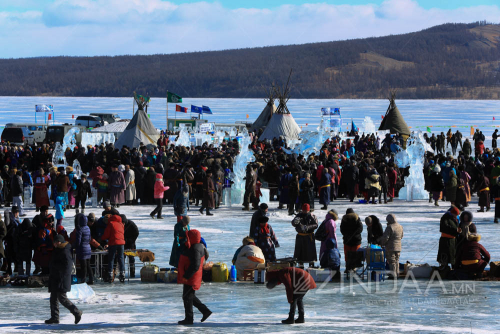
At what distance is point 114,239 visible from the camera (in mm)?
11391

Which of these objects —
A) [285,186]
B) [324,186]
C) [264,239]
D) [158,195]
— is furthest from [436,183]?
[264,239]

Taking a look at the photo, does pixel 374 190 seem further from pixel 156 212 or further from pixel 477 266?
pixel 477 266

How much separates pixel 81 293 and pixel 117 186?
8.76 metres

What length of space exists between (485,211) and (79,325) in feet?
43.8

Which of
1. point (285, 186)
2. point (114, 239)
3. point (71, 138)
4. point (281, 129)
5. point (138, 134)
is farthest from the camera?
point (281, 129)

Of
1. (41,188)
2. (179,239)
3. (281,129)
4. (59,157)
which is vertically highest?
(281,129)

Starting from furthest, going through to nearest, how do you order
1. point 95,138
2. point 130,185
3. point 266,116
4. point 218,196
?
point 266,116 → point 95,138 → point 218,196 → point 130,185

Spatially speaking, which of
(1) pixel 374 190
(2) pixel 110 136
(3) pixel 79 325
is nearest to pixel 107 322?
(3) pixel 79 325

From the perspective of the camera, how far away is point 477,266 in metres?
11.8

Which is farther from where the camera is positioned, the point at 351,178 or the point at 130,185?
the point at 351,178

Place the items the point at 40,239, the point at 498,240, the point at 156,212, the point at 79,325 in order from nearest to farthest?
the point at 79,325
the point at 40,239
the point at 498,240
the point at 156,212

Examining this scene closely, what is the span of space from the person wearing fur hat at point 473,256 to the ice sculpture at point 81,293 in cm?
546

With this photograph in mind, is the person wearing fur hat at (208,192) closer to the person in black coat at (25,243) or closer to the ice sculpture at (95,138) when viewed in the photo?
the person in black coat at (25,243)

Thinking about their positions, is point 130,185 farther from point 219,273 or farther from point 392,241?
point 392,241
